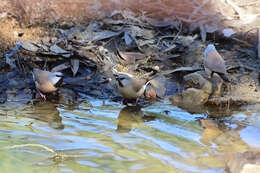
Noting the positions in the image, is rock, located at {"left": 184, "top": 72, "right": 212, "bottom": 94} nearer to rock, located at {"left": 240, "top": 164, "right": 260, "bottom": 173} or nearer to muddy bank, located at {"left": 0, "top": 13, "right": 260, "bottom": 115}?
muddy bank, located at {"left": 0, "top": 13, "right": 260, "bottom": 115}

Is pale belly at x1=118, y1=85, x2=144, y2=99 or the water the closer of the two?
the water

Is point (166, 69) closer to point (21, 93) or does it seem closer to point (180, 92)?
point (180, 92)

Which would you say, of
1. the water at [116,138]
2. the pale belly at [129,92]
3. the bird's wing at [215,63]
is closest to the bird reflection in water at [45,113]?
the water at [116,138]

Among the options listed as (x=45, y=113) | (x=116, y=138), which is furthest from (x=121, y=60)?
(x=116, y=138)

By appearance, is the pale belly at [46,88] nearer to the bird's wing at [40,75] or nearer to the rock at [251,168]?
the bird's wing at [40,75]

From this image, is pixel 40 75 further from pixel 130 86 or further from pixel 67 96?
pixel 130 86

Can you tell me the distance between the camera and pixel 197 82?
684 centimetres

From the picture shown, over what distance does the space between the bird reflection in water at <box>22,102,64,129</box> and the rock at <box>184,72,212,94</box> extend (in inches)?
78.0

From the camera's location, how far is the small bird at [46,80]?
6.51 metres

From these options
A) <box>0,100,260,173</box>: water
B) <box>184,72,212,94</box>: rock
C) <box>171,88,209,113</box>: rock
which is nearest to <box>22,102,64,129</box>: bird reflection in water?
<box>0,100,260,173</box>: water

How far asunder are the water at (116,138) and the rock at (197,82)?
585 mm

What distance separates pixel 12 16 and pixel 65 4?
0.99 metres

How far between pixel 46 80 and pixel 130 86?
46.2 inches

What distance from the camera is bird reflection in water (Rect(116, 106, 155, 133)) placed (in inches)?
228
